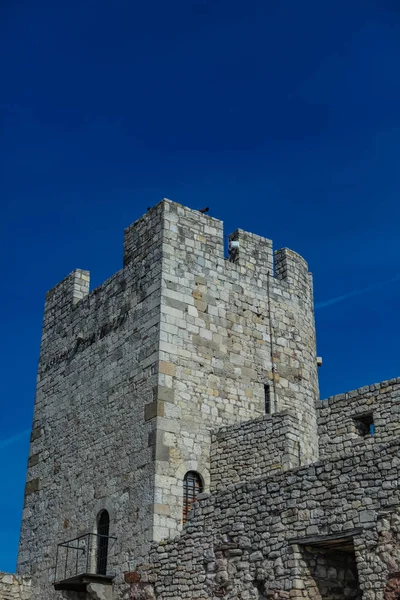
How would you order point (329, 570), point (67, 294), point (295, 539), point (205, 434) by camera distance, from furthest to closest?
1. point (67, 294)
2. point (205, 434)
3. point (329, 570)
4. point (295, 539)

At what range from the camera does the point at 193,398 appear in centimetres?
1639

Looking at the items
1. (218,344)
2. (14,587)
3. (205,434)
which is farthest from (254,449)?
(14,587)

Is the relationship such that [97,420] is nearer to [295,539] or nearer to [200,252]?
[200,252]

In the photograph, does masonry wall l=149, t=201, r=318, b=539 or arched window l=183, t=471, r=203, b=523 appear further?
masonry wall l=149, t=201, r=318, b=539

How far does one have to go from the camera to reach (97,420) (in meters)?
17.7

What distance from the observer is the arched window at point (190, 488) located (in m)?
15.4

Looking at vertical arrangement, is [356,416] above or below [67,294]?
below

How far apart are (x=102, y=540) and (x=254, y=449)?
368 cm

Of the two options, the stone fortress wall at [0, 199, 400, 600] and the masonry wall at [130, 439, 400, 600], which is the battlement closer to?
the stone fortress wall at [0, 199, 400, 600]

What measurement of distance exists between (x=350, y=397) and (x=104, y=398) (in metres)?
5.31

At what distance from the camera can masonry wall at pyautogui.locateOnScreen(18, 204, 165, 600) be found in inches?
623

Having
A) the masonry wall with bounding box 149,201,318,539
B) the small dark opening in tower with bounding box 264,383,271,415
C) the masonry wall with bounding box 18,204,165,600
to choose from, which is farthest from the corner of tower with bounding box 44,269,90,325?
the small dark opening in tower with bounding box 264,383,271,415

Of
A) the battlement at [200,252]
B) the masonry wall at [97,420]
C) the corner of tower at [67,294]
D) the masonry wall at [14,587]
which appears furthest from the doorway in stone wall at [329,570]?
the corner of tower at [67,294]

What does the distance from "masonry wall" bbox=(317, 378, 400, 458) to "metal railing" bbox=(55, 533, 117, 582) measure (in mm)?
4846
